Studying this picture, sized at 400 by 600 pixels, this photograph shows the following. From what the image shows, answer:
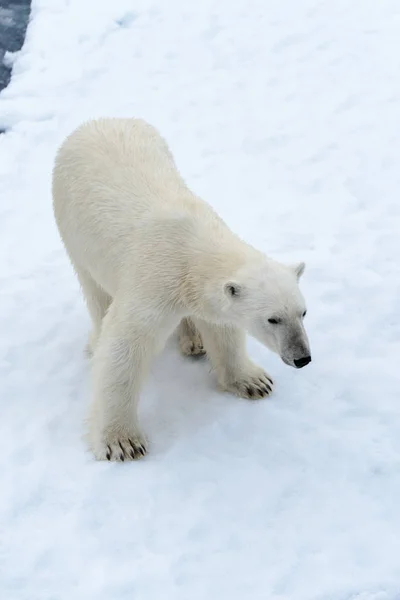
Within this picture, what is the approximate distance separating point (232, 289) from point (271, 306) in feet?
0.58

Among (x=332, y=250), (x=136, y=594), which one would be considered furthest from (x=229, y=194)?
(x=136, y=594)

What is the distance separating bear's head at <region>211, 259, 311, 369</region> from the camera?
314 cm

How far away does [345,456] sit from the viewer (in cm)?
354

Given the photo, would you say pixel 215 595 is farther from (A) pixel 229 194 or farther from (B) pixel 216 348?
(A) pixel 229 194

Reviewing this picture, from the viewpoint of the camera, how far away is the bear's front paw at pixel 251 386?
393 cm

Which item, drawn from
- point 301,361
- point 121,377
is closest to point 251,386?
point 121,377

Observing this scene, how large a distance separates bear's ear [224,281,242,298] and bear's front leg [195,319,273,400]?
0.60 meters

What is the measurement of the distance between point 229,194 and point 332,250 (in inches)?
42.1

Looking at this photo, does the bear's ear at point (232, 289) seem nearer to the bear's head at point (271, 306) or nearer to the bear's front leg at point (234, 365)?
the bear's head at point (271, 306)

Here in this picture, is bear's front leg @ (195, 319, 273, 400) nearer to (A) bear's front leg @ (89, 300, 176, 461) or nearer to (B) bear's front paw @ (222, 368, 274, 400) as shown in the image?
(B) bear's front paw @ (222, 368, 274, 400)

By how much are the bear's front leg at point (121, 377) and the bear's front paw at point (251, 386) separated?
527mm

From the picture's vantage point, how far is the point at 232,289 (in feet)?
10.6

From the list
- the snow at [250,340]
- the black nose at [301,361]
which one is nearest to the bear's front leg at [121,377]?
the snow at [250,340]

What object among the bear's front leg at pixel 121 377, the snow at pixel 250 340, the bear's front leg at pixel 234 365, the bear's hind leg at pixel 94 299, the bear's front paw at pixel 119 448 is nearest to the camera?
the snow at pixel 250 340
